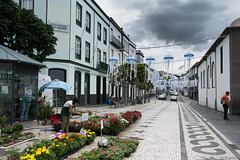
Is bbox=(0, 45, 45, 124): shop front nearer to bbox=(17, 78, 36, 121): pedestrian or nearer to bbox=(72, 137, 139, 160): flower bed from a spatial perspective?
bbox=(17, 78, 36, 121): pedestrian

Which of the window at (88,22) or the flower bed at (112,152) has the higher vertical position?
the window at (88,22)

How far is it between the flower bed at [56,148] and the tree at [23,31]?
26.0ft

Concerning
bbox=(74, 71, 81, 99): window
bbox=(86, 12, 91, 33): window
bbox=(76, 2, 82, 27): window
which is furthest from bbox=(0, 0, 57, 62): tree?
bbox=(86, 12, 91, 33): window

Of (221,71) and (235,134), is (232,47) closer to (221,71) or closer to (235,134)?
(221,71)

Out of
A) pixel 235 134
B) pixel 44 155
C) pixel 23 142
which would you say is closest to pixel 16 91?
pixel 23 142

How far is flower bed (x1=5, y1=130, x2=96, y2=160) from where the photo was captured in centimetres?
446

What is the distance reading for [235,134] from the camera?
9.01 meters

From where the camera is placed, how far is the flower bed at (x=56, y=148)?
175 inches

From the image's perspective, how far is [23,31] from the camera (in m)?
11.9

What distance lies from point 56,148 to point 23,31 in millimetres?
8985

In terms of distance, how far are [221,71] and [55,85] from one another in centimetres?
1566

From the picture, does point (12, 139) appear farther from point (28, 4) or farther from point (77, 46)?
point (77, 46)

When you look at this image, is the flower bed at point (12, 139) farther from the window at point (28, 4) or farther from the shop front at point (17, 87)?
the window at point (28, 4)

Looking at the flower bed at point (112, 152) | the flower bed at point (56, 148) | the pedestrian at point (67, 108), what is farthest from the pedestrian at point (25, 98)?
the flower bed at point (112, 152)
